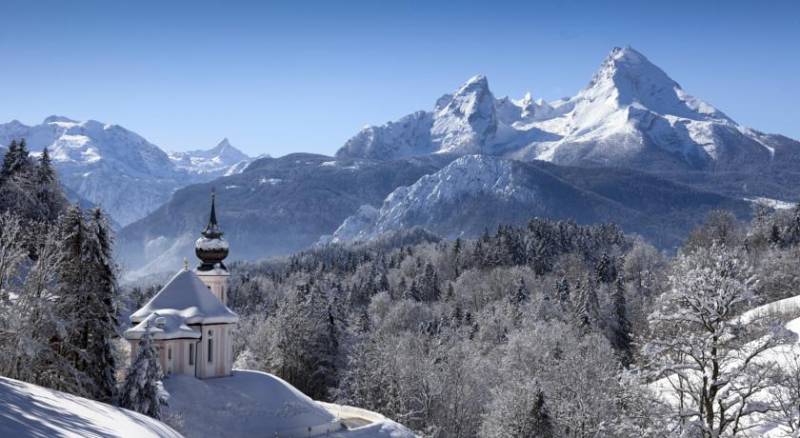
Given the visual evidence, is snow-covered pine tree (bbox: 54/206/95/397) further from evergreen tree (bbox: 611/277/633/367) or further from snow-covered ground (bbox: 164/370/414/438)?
evergreen tree (bbox: 611/277/633/367)

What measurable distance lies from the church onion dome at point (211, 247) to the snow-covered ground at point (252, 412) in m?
9.85

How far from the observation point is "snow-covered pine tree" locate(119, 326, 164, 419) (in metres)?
31.5

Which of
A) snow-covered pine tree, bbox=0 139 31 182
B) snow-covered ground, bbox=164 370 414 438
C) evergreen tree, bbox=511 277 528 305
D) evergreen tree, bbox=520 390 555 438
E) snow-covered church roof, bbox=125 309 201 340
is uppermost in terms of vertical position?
snow-covered pine tree, bbox=0 139 31 182

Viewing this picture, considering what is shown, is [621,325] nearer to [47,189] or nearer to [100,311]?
[47,189]

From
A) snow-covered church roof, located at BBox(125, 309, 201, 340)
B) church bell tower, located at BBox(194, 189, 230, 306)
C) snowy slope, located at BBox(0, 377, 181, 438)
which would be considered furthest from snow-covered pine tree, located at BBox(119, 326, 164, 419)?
church bell tower, located at BBox(194, 189, 230, 306)

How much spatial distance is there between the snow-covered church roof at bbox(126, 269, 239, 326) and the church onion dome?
7.23 m

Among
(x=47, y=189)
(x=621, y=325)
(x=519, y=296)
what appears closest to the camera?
(x=47, y=189)

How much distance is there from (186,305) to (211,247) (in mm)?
8659

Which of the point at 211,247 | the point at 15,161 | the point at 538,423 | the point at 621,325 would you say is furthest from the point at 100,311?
the point at 621,325

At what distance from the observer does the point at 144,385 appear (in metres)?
31.8

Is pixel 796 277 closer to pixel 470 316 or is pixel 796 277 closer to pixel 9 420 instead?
pixel 470 316

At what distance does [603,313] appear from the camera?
311 feet

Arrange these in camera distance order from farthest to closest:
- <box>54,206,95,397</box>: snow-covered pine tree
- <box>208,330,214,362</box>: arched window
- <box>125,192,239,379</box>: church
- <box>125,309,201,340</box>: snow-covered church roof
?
<box>208,330,214,362</box>: arched window → <box>125,192,239,379</box>: church → <box>125,309,201,340</box>: snow-covered church roof → <box>54,206,95,397</box>: snow-covered pine tree

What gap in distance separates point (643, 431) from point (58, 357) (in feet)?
72.9
